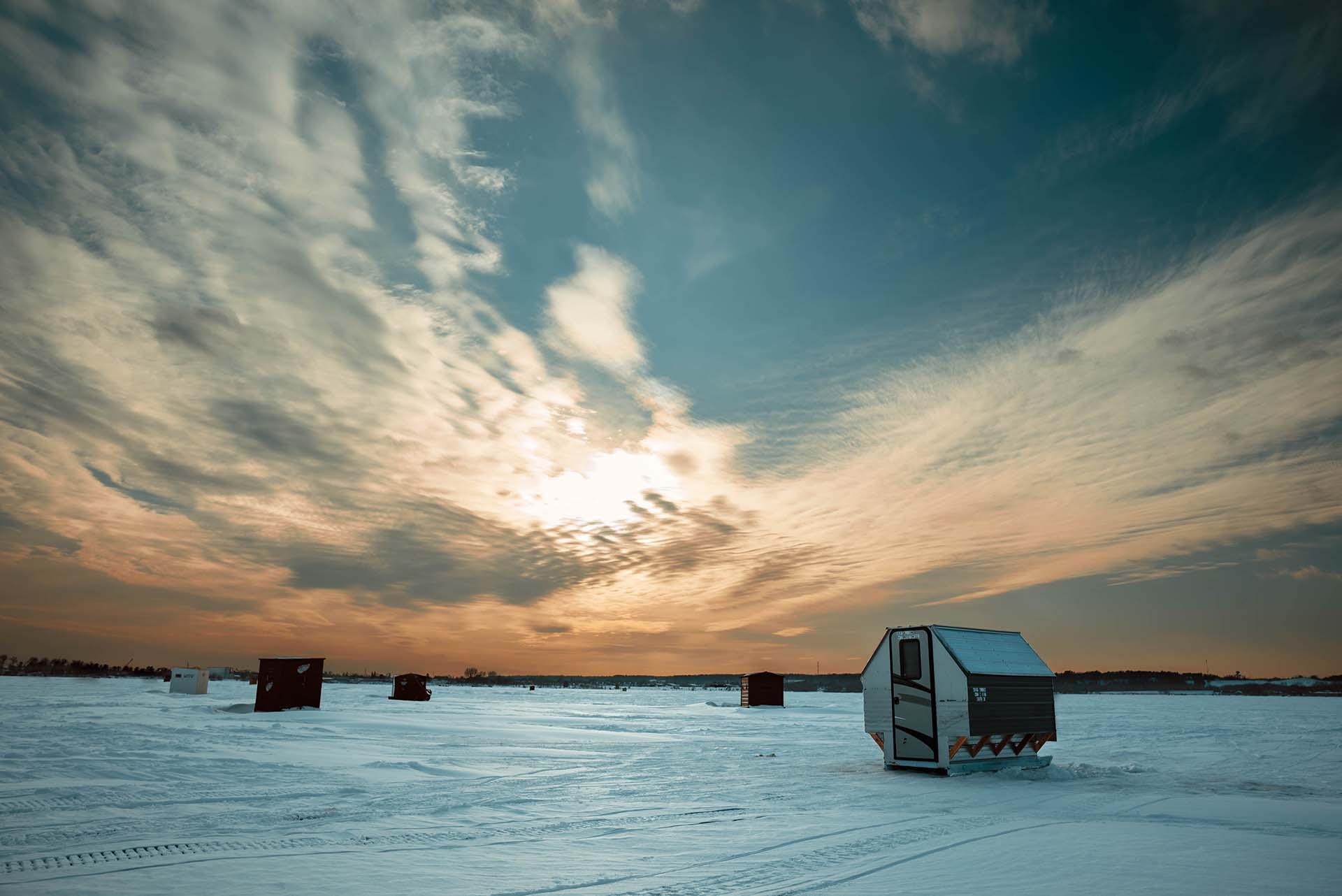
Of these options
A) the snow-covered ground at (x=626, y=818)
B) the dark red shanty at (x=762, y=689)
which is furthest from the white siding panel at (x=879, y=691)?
the dark red shanty at (x=762, y=689)

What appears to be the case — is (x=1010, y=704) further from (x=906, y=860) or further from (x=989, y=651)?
(x=906, y=860)

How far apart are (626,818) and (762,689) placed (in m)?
60.9

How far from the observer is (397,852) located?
11.0 metres

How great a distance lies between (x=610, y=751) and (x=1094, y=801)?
17.0m

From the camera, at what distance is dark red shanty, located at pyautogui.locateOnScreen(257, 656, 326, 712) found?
45312 millimetres

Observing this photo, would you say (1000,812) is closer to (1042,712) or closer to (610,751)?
(1042,712)

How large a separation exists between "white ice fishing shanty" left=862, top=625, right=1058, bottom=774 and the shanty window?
0.02 m

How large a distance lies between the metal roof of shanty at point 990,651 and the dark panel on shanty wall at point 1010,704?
24 cm

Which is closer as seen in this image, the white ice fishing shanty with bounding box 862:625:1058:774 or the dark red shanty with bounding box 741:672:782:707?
the white ice fishing shanty with bounding box 862:625:1058:774

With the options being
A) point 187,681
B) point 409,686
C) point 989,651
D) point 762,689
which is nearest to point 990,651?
point 989,651

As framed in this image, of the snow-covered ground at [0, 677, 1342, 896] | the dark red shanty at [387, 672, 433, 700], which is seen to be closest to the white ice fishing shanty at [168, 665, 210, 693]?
the dark red shanty at [387, 672, 433, 700]

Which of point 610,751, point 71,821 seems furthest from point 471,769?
point 71,821

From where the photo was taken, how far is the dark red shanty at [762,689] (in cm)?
7169

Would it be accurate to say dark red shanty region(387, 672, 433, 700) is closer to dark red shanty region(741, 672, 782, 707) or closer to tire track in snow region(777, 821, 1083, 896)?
dark red shanty region(741, 672, 782, 707)
